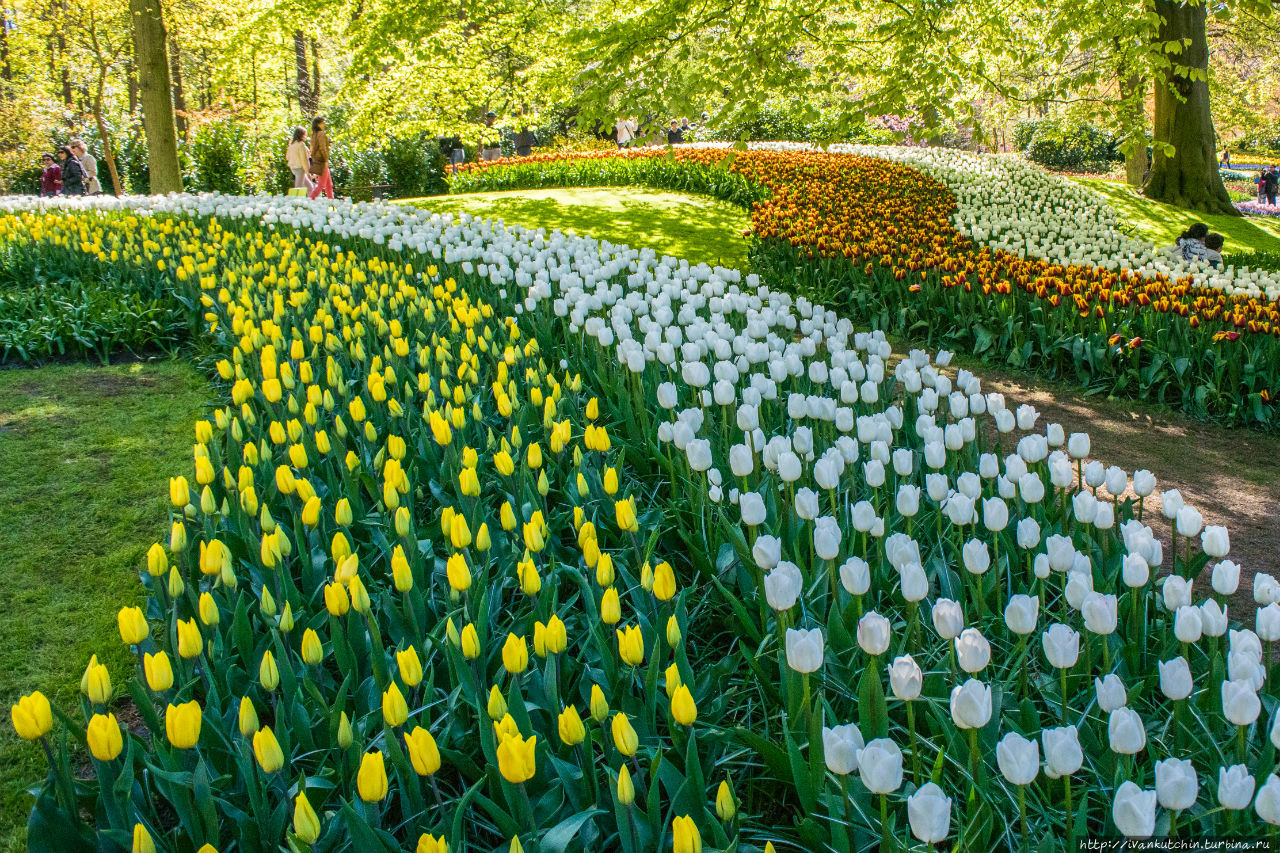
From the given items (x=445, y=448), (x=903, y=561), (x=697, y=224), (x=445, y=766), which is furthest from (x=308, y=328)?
(x=697, y=224)

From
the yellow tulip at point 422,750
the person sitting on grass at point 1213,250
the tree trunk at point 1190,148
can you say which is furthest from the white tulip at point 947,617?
the tree trunk at point 1190,148

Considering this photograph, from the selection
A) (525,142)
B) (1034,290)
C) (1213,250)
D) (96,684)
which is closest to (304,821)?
(96,684)

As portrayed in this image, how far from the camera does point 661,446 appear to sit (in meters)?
3.68

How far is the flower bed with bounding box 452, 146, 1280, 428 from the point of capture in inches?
229

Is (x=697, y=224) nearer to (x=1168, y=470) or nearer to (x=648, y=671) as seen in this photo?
(x=1168, y=470)

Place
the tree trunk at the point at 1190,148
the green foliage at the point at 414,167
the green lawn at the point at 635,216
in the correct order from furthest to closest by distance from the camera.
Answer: the green foliage at the point at 414,167
the tree trunk at the point at 1190,148
the green lawn at the point at 635,216

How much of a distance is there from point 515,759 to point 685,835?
1.00ft

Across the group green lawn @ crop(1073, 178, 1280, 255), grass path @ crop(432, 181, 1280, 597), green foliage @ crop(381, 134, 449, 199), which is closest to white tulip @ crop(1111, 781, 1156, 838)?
grass path @ crop(432, 181, 1280, 597)

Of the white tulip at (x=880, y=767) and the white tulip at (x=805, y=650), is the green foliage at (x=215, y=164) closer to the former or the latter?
the white tulip at (x=805, y=650)

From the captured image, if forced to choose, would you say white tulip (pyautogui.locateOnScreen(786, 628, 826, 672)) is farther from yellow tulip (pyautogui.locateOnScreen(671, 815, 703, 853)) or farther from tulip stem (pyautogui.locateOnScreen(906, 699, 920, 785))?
yellow tulip (pyautogui.locateOnScreen(671, 815, 703, 853))

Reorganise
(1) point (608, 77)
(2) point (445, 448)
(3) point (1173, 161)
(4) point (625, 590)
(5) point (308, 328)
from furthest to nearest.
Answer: (3) point (1173, 161) → (1) point (608, 77) → (5) point (308, 328) → (2) point (445, 448) → (4) point (625, 590)

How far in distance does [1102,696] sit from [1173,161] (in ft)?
59.4

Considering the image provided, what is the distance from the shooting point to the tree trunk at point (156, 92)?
1322cm

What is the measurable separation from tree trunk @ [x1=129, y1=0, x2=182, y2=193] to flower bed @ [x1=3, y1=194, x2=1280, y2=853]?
11.7 m
